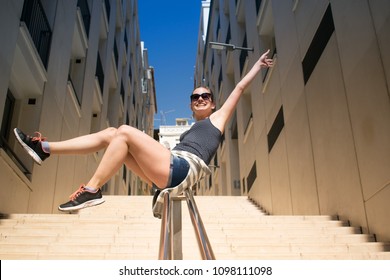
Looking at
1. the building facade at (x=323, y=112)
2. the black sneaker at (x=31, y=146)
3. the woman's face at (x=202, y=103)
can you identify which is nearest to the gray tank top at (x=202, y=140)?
the woman's face at (x=202, y=103)

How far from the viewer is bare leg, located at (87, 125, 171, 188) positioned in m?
2.38

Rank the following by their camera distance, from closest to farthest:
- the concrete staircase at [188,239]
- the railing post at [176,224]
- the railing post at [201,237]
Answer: the railing post at [201,237] < the railing post at [176,224] < the concrete staircase at [188,239]

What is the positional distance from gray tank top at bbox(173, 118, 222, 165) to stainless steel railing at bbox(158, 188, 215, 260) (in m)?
0.53

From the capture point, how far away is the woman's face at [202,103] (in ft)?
9.90

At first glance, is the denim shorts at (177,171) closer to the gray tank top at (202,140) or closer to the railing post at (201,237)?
the gray tank top at (202,140)

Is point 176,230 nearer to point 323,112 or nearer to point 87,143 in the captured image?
point 87,143

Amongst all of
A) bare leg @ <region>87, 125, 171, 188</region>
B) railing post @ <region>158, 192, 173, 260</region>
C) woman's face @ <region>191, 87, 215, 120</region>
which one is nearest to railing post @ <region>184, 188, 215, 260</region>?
railing post @ <region>158, 192, 173, 260</region>

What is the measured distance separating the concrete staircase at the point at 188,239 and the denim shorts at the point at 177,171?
1639mm

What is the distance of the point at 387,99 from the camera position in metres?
4.56

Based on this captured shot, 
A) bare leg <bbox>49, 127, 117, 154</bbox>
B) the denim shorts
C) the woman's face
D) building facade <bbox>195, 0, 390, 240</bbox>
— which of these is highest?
building facade <bbox>195, 0, 390, 240</bbox>

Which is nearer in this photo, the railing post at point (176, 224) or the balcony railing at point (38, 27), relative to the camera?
the railing post at point (176, 224)

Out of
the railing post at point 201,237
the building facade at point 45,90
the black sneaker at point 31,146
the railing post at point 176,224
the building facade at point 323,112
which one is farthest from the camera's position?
the building facade at point 45,90

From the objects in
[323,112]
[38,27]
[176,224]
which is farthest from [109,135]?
[38,27]

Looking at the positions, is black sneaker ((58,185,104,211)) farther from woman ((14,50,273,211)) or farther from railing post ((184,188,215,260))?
railing post ((184,188,215,260))
